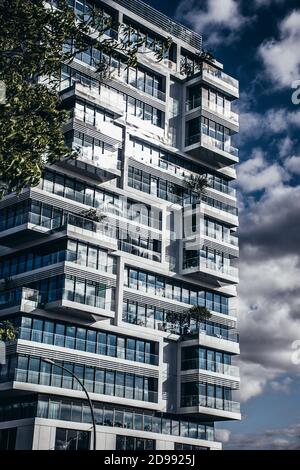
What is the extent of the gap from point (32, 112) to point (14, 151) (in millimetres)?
2843

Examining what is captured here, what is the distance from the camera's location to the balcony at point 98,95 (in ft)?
200

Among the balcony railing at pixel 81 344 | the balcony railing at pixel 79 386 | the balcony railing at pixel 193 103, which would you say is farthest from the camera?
the balcony railing at pixel 193 103

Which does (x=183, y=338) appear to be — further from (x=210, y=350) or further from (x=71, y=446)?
(x=71, y=446)

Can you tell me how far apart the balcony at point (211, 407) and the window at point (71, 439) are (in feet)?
39.4

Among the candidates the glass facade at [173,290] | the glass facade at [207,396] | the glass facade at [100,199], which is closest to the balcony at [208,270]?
the glass facade at [173,290]

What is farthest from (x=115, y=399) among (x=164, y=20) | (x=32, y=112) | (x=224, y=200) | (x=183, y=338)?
(x=164, y=20)

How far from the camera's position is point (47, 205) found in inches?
2301

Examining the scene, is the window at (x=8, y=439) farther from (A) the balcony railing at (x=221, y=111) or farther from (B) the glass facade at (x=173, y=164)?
(A) the balcony railing at (x=221, y=111)

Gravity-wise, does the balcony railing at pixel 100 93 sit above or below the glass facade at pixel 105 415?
above

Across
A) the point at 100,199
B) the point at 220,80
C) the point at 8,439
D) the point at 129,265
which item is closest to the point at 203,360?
the point at 129,265

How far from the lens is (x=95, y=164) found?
6103 cm

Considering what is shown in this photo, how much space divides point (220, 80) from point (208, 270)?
73.2 feet

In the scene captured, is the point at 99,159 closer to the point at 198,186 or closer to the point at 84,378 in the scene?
the point at 198,186

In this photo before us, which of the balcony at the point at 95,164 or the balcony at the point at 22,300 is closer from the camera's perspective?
the balcony at the point at 22,300
